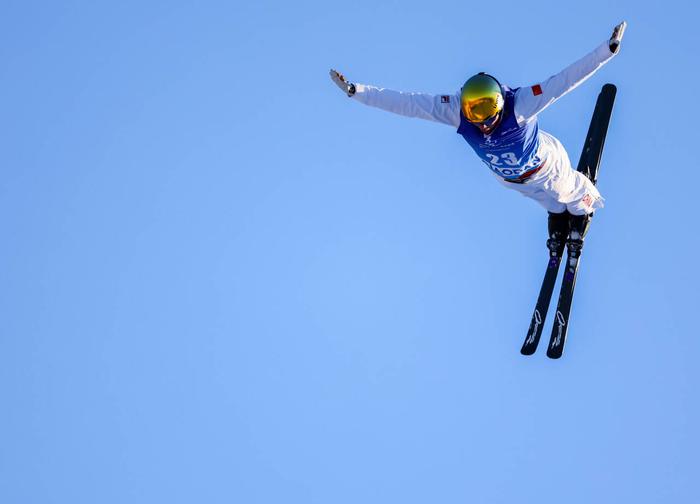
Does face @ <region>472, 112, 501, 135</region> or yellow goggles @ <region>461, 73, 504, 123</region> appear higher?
yellow goggles @ <region>461, 73, 504, 123</region>

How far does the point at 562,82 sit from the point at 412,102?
184 centimetres

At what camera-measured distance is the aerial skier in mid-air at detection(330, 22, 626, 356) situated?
1113cm

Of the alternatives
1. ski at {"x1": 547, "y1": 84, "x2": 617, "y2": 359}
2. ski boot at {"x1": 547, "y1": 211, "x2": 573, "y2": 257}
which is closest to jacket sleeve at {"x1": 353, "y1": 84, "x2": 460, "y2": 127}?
ski boot at {"x1": 547, "y1": 211, "x2": 573, "y2": 257}

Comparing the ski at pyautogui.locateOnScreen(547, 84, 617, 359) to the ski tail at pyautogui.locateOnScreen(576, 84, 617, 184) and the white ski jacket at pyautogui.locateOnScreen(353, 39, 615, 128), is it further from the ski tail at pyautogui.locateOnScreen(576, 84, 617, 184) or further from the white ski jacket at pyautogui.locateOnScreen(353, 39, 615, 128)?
the white ski jacket at pyautogui.locateOnScreen(353, 39, 615, 128)

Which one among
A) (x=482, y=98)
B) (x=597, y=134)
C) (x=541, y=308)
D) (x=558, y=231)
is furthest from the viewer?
(x=597, y=134)

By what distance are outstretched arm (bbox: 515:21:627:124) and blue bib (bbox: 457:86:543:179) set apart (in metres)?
0.12

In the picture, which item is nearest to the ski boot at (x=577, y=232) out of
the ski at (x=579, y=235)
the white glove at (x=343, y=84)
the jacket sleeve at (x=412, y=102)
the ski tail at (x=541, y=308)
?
the ski at (x=579, y=235)

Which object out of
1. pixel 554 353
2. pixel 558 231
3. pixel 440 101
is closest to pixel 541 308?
pixel 554 353

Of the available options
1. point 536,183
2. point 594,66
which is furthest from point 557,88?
point 536,183

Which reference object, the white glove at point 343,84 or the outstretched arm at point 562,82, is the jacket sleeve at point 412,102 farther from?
the outstretched arm at point 562,82

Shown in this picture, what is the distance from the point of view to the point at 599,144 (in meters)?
Result: 15.6

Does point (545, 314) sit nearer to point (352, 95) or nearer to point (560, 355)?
point (560, 355)

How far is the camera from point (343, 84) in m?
11.8

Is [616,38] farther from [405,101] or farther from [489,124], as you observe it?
[405,101]
